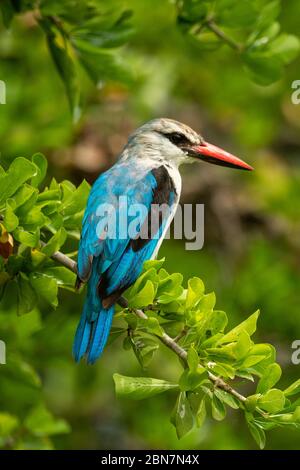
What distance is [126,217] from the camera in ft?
10.8

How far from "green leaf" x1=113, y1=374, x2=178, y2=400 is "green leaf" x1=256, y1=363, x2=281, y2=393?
0.23 meters

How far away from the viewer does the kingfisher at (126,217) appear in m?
3.03

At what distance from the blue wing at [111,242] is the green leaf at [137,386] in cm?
36

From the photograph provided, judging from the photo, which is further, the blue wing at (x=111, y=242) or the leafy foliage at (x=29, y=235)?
the blue wing at (x=111, y=242)

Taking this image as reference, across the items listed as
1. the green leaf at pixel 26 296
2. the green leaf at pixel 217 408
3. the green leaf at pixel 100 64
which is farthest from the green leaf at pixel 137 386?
the green leaf at pixel 100 64

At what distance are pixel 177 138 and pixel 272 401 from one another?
1.72 meters

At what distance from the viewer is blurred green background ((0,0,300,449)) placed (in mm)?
4453

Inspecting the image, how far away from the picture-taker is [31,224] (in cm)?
272

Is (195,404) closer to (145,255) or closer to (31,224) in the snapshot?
(145,255)

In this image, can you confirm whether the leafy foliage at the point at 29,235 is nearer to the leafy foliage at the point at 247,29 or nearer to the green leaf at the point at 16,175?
the green leaf at the point at 16,175

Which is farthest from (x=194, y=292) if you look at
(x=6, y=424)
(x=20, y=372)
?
(x=6, y=424)

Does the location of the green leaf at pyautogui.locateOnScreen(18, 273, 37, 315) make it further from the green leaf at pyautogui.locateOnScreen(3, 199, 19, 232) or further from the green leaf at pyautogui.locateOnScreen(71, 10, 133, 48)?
the green leaf at pyautogui.locateOnScreen(71, 10, 133, 48)
